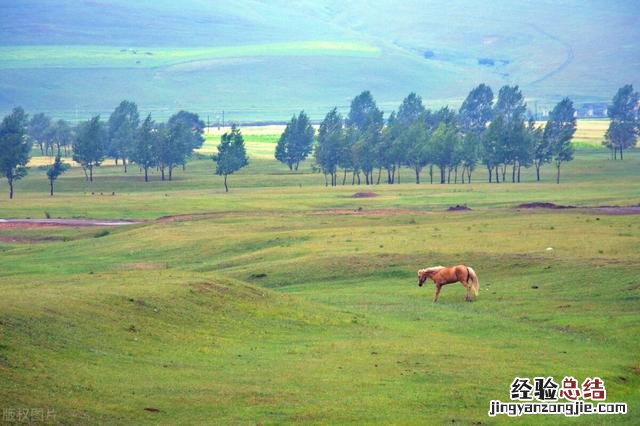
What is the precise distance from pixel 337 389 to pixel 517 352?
8.19 metres

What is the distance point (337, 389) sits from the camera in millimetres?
27781

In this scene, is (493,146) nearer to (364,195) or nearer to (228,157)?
(228,157)

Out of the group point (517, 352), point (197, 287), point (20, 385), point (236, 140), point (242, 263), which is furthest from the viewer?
point (236, 140)

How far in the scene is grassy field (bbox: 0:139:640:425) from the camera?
2597 cm

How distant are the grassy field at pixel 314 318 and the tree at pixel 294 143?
10390 cm

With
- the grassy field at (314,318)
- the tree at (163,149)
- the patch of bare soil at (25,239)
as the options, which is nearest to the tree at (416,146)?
the tree at (163,149)

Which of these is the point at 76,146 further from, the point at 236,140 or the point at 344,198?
the point at 344,198

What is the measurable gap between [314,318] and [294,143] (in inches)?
5834

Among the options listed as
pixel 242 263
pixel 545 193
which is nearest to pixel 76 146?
pixel 545 193

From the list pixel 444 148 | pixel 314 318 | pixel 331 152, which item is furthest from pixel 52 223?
pixel 331 152

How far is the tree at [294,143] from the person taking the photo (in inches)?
7254

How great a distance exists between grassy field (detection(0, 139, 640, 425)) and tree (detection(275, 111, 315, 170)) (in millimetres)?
103900

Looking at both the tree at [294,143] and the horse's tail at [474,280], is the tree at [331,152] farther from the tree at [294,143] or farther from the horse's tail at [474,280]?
the horse's tail at [474,280]

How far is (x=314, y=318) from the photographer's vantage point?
1561 inches
